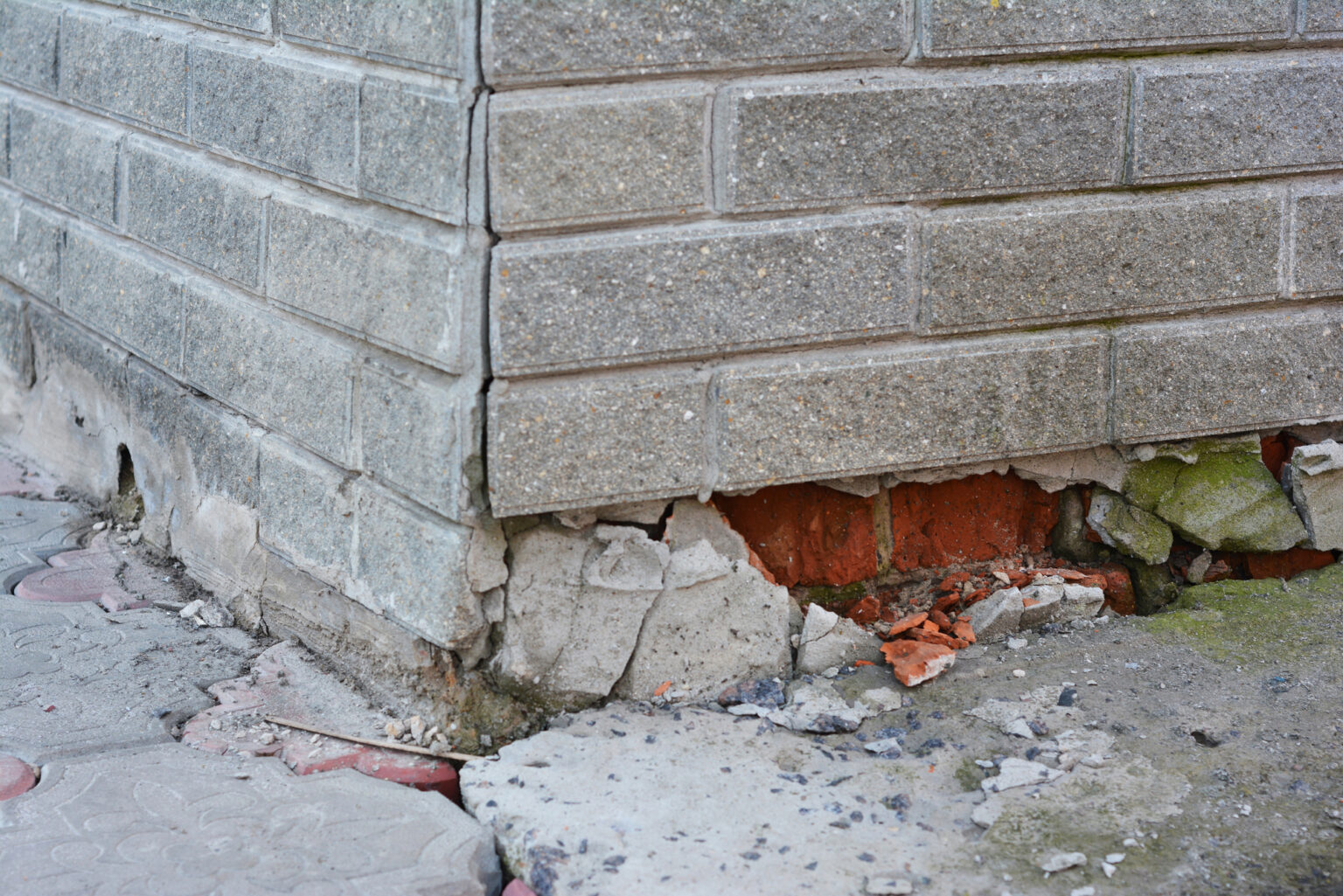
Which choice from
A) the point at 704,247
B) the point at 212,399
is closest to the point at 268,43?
the point at 212,399

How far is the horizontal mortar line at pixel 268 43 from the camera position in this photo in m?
2.68

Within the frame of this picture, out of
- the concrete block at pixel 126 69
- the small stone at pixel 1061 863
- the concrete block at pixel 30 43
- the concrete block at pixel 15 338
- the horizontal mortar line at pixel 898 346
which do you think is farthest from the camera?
the concrete block at pixel 15 338

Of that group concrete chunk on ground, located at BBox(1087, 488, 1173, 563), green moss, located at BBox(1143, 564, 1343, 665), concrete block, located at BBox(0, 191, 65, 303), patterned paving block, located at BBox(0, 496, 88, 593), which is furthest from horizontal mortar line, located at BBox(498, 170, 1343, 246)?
concrete block, located at BBox(0, 191, 65, 303)

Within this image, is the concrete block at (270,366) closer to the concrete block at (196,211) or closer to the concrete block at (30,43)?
the concrete block at (196,211)

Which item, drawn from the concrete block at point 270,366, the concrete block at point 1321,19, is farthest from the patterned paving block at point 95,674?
the concrete block at point 1321,19

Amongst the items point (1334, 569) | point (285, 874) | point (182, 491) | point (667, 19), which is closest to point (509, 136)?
point (667, 19)

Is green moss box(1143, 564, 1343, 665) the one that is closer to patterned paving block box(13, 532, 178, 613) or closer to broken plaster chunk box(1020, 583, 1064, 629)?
broken plaster chunk box(1020, 583, 1064, 629)

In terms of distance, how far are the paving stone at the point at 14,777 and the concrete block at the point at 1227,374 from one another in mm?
2678

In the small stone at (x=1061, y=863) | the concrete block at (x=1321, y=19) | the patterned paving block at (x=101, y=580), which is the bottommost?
the patterned paving block at (x=101, y=580)

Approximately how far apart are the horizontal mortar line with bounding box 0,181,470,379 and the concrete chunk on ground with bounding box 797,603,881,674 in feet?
3.58

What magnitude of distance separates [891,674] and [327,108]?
191 centimetres

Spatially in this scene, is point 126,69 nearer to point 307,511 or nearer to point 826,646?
point 307,511

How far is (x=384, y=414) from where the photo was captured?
2.90 metres

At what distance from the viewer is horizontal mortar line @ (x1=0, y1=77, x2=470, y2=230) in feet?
9.26
